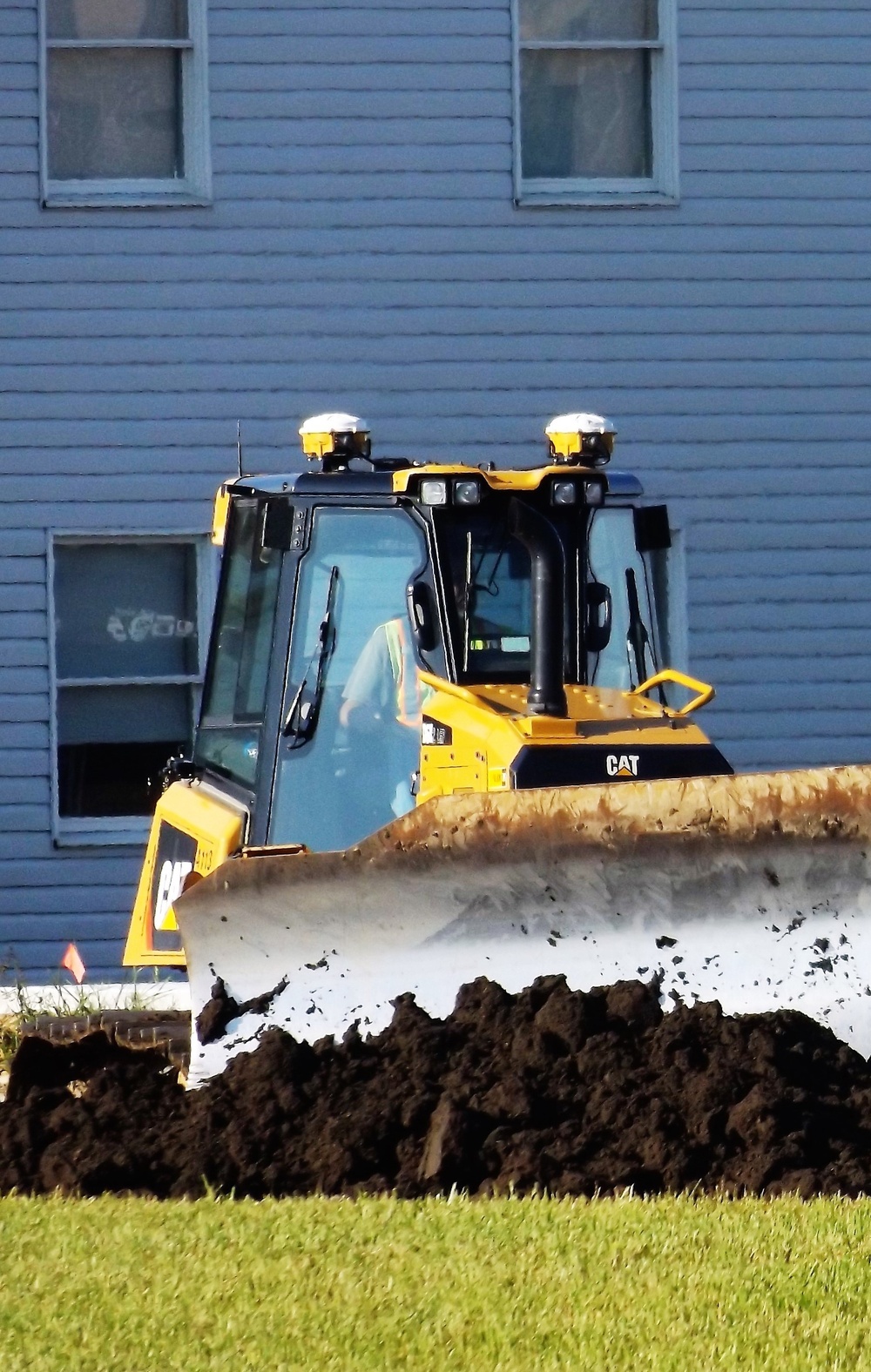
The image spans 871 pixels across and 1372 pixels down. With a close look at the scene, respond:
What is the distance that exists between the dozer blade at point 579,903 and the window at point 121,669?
529 centimetres

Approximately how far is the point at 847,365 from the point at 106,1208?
7958 mm

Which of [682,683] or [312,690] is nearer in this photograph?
[312,690]

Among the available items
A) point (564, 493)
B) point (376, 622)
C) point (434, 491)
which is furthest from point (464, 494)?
point (376, 622)

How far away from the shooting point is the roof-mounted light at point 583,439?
297 inches

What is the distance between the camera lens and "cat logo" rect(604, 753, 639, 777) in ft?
22.6

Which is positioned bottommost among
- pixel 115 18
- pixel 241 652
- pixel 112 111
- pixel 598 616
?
pixel 241 652

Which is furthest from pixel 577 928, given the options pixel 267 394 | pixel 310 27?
pixel 310 27

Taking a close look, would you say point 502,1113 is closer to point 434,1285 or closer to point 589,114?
point 434,1285

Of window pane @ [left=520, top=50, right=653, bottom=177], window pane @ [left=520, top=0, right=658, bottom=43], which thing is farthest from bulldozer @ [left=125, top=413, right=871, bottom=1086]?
window pane @ [left=520, top=0, right=658, bottom=43]

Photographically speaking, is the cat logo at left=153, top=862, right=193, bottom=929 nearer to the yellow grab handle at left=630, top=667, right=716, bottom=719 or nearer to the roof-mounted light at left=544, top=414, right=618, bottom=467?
the yellow grab handle at left=630, top=667, right=716, bottom=719

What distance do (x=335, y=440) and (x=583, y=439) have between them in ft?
2.90

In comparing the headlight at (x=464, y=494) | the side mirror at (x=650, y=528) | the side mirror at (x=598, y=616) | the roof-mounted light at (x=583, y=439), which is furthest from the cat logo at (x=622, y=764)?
the roof-mounted light at (x=583, y=439)

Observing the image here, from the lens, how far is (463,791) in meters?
6.77

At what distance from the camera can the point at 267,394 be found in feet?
38.5
